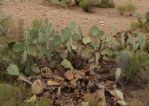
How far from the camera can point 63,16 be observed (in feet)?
35.8

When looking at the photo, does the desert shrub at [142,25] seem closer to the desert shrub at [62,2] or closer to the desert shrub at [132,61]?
the desert shrub at [62,2]

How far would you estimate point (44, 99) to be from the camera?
6.28 m

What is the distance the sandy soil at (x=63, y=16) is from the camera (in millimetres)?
10344

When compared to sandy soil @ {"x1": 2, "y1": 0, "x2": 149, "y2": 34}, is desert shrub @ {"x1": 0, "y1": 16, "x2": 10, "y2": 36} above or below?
above

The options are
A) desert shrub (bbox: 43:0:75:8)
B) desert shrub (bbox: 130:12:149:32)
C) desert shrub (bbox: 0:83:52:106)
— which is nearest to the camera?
desert shrub (bbox: 0:83:52:106)

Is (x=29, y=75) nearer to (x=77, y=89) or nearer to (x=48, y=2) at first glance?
(x=77, y=89)

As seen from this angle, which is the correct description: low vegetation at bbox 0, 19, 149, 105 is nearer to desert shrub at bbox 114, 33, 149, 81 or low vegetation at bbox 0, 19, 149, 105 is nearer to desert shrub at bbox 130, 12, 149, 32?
desert shrub at bbox 114, 33, 149, 81

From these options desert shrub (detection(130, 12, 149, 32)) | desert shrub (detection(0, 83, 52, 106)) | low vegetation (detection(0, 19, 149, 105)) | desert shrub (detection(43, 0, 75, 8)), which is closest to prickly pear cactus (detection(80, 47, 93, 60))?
low vegetation (detection(0, 19, 149, 105))

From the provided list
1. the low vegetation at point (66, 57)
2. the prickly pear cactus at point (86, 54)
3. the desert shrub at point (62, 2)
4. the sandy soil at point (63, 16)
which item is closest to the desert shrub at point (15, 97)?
the low vegetation at point (66, 57)

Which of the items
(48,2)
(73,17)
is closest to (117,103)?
(73,17)

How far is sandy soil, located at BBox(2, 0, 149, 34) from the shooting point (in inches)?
407

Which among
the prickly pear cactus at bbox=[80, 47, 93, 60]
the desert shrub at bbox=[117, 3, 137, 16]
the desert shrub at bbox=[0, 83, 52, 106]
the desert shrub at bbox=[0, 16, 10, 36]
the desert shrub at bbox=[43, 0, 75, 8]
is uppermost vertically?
the desert shrub at bbox=[0, 16, 10, 36]

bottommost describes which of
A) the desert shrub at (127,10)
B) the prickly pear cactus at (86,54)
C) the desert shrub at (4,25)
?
the desert shrub at (127,10)

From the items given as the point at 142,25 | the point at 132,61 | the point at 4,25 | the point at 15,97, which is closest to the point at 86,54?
the point at 132,61
